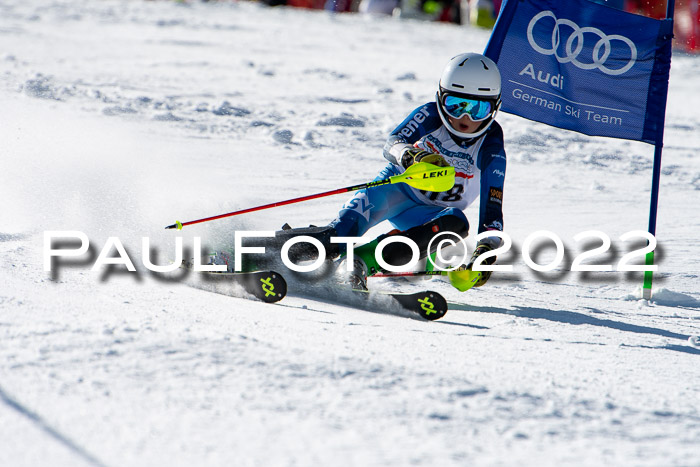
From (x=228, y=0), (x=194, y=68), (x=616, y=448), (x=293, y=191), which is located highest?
(x=228, y=0)

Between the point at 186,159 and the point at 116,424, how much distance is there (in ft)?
16.6

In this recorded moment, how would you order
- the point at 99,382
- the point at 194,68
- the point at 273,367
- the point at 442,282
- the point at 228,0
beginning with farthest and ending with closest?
the point at 228,0, the point at 194,68, the point at 442,282, the point at 273,367, the point at 99,382

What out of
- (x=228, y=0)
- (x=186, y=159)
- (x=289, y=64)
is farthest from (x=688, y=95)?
(x=228, y=0)

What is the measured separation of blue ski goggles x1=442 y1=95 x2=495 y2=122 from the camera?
4.43 metres

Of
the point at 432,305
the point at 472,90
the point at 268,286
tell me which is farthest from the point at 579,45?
the point at 268,286

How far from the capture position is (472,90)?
14.4 feet

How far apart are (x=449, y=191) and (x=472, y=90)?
59cm

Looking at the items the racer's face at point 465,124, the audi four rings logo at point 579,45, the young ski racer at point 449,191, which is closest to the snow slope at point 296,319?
the young ski racer at point 449,191

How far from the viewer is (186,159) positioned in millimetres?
7191

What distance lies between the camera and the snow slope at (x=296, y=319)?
2.38 meters

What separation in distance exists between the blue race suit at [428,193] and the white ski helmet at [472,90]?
122 millimetres

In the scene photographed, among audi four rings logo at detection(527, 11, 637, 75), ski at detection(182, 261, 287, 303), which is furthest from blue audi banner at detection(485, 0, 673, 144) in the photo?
ski at detection(182, 261, 287, 303)

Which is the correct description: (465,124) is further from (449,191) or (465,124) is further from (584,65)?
(584,65)

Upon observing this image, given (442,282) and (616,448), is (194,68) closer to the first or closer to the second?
(442,282)
